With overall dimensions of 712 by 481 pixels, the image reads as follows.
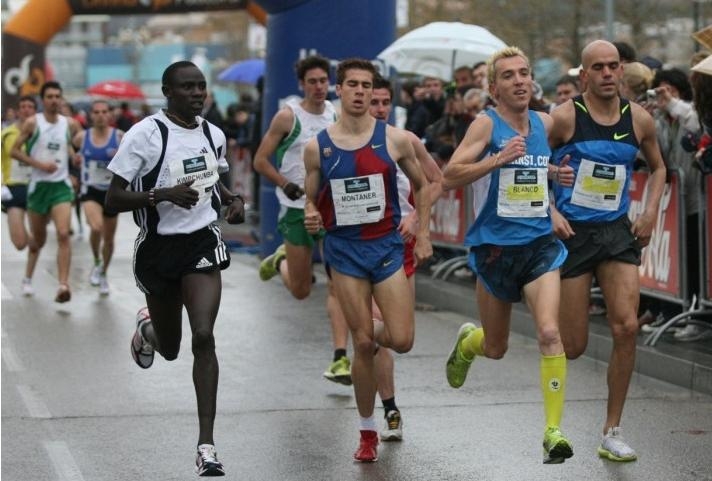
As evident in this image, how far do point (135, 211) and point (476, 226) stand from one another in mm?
1695

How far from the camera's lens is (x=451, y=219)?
16.6 metres

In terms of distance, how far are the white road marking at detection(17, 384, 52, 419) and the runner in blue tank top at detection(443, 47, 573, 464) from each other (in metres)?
2.82

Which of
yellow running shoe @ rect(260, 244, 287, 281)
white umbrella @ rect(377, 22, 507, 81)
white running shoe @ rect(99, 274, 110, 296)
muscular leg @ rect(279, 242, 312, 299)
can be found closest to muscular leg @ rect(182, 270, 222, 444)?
muscular leg @ rect(279, 242, 312, 299)

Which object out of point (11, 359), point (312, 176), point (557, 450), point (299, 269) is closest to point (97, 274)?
point (11, 359)

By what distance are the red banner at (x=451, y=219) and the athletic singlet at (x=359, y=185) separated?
7.81m

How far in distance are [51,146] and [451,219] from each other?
4070 mm

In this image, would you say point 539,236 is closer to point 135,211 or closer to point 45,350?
point 135,211

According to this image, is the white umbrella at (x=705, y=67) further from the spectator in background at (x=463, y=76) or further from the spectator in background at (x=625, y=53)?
the spectator in background at (x=463, y=76)

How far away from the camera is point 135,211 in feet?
25.9

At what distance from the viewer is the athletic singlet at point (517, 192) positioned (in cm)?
792

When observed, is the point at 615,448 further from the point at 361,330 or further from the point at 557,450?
the point at 361,330

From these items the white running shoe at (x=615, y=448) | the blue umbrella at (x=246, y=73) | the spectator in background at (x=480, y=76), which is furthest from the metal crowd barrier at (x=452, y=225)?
the blue umbrella at (x=246, y=73)

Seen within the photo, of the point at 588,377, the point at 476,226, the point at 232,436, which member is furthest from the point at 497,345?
the point at 588,377

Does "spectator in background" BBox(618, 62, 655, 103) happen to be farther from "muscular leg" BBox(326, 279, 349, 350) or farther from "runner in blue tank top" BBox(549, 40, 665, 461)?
"runner in blue tank top" BBox(549, 40, 665, 461)
